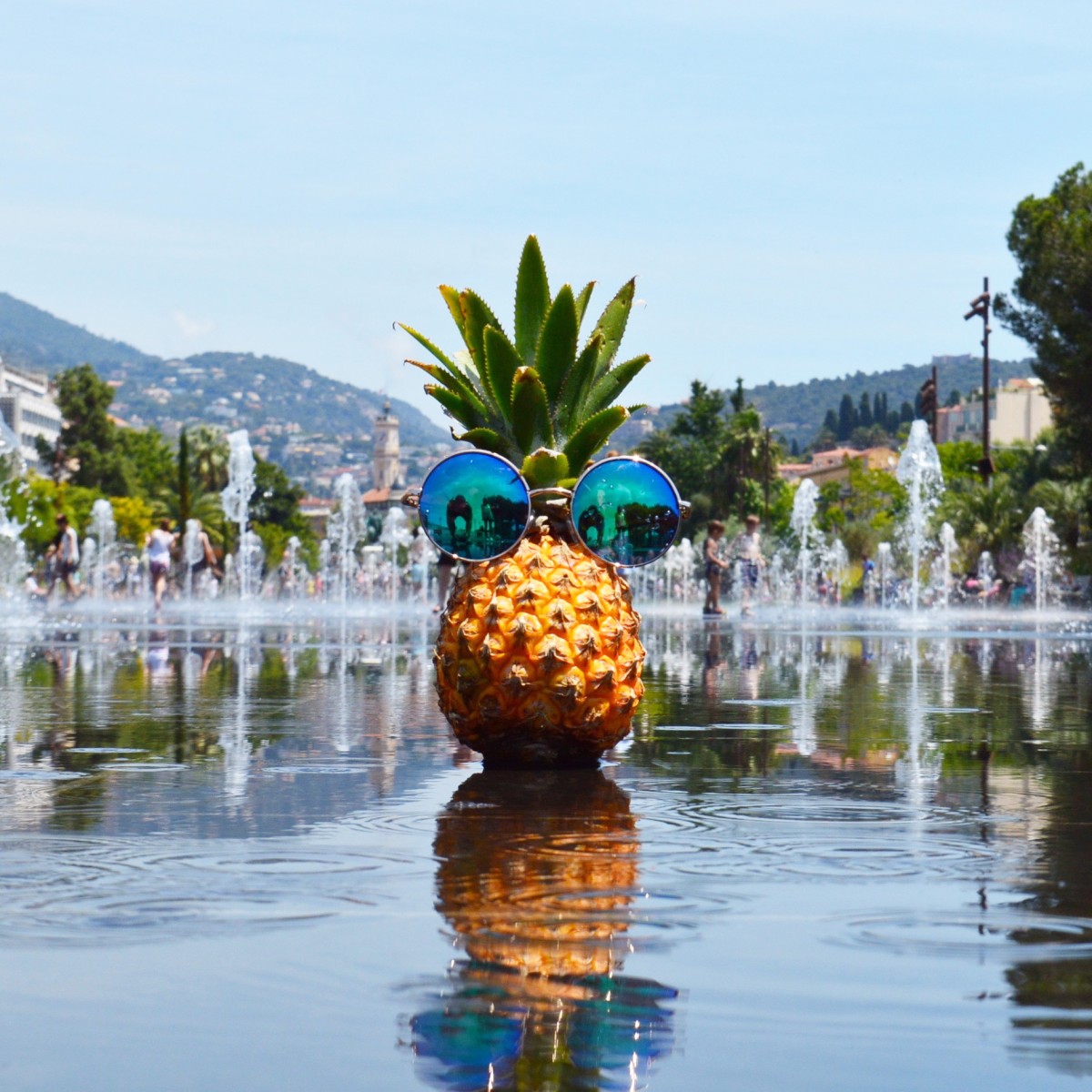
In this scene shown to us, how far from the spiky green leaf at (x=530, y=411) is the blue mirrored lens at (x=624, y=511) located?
43cm

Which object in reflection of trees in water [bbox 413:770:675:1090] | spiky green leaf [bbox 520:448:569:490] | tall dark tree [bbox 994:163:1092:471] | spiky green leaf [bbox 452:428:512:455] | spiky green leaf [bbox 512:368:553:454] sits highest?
tall dark tree [bbox 994:163:1092:471]

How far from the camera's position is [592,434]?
8.72 metres

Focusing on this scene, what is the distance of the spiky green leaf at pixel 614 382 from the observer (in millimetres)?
8844

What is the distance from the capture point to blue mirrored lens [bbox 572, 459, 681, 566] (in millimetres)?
8297

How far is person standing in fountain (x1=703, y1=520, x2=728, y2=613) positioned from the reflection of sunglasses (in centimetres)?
2229

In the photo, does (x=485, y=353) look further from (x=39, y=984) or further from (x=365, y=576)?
(x=365, y=576)

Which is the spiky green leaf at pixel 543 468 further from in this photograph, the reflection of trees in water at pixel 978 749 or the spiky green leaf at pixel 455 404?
the reflection of trees in water at pixel 978 749

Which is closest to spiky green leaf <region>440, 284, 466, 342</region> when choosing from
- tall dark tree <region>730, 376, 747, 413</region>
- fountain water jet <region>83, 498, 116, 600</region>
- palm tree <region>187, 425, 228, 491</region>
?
fountain water jet <region>83, 498, 116, 600</region>

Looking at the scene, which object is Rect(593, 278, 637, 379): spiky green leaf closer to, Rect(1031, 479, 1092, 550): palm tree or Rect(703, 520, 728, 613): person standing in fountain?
Rect(703, 520, 728, 613): person standing in fountain

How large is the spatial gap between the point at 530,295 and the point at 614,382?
56 cm

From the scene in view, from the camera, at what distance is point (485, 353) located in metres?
8.56

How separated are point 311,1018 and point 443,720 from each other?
7103 millimetres

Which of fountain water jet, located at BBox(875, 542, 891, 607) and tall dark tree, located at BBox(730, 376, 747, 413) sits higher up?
tall dark tree, located at BBox(730, 376, 747, 413)

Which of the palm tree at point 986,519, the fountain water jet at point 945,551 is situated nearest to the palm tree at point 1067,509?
the palm tree at point 986,519
